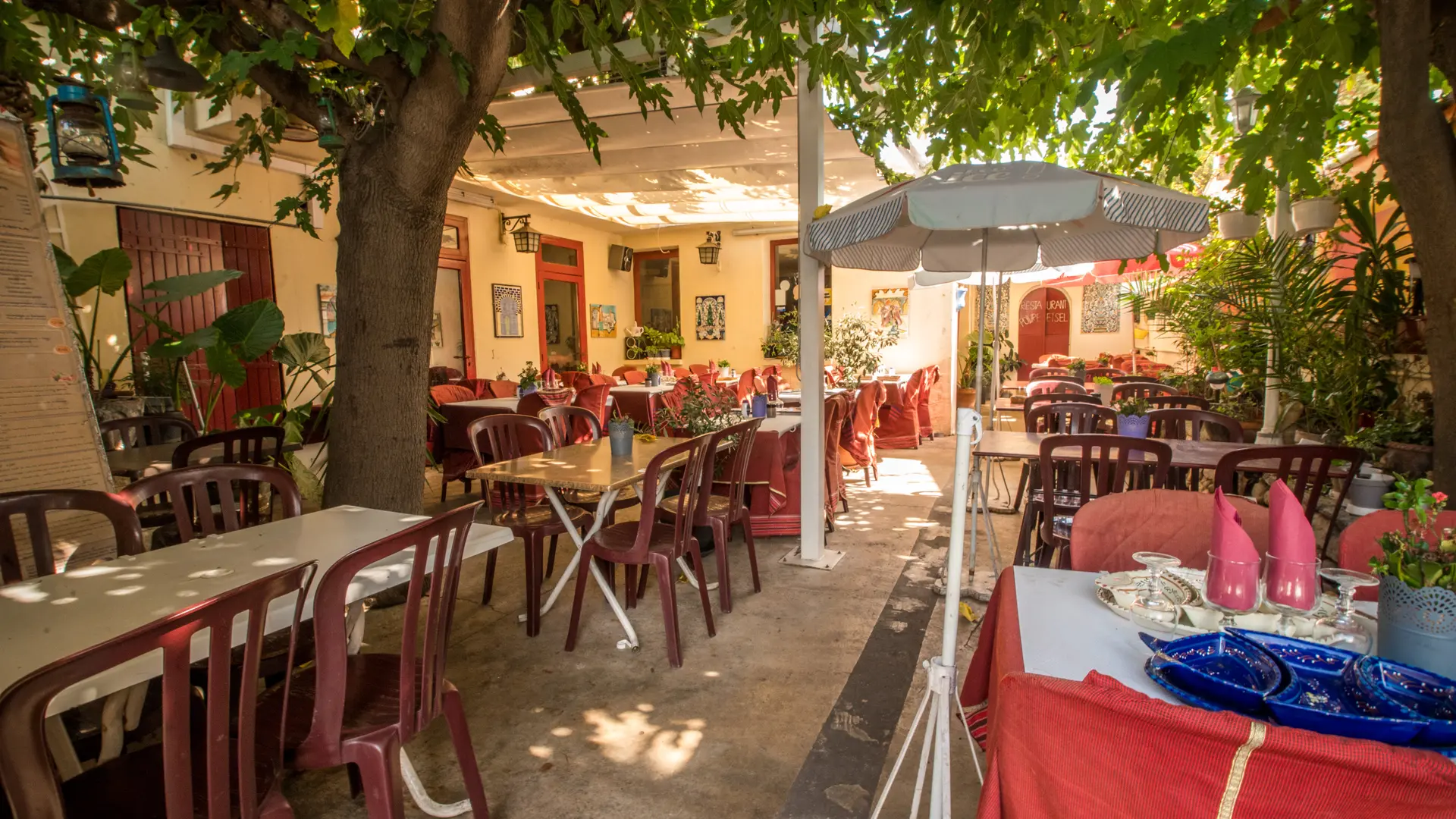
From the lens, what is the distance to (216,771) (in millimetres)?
1187

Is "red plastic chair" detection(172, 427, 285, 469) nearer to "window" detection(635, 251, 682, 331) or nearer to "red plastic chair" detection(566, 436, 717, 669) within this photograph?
"red plastic chair" detection(566, 436, 717, 669)

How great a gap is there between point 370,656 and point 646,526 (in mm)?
1224

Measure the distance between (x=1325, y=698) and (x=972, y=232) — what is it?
310cm

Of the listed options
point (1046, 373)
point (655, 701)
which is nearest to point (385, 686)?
point (655, 701)

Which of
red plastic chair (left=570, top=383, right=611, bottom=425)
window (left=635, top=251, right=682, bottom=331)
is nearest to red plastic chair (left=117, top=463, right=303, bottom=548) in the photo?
red plastic chair (left=570, top=383, right=611, bottom=425)

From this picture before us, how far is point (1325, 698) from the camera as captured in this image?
1047 millimetres

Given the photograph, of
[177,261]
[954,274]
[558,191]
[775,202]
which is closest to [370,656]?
[954,274]

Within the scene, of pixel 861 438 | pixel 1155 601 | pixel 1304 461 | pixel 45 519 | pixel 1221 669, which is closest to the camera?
pixel 1221 669

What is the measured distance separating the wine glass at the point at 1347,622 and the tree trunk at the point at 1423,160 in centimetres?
149

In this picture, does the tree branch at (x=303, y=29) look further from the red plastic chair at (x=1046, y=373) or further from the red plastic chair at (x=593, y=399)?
the red plastic chair at (x=1046, y=373)

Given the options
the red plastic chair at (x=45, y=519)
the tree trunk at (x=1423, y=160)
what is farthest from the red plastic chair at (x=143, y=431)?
the tree trunk at (x=1423, y=160)

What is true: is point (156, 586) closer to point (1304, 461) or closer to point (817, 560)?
point (817, 560)

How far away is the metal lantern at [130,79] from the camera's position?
3039 millimetres

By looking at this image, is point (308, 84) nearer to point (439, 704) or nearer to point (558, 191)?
point (439, 704)
